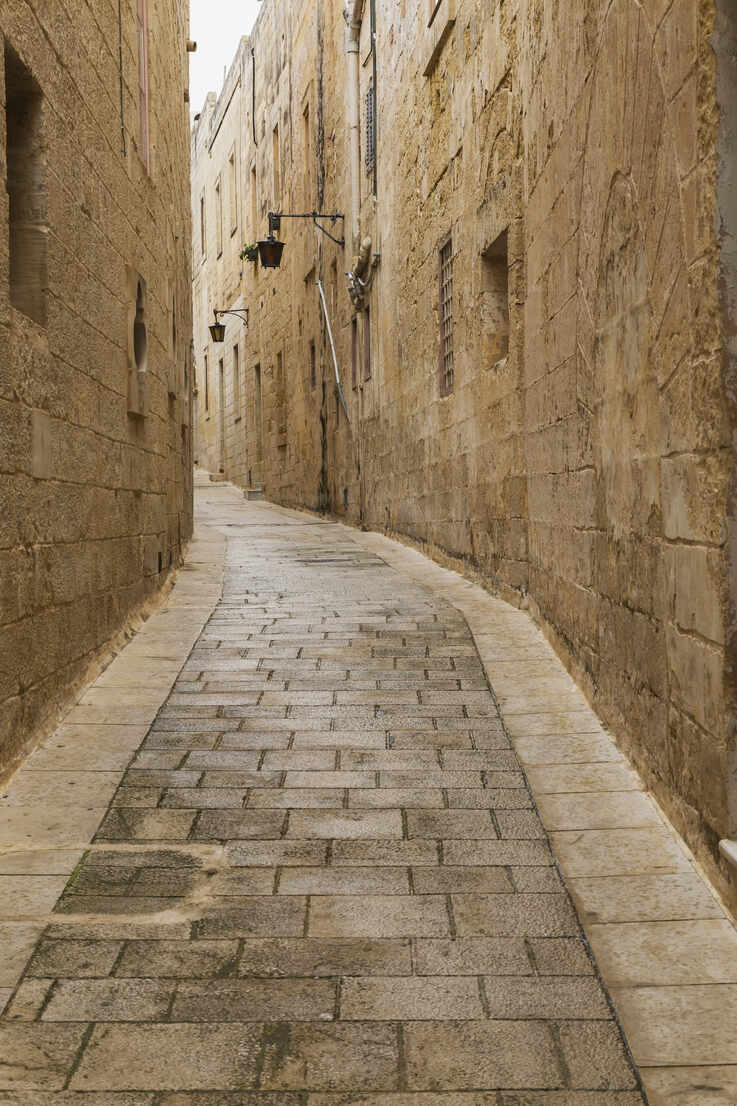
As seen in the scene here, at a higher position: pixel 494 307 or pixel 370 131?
pixel 370 131

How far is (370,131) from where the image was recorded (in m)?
13.4

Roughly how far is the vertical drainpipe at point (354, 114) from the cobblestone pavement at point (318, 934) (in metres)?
10.8

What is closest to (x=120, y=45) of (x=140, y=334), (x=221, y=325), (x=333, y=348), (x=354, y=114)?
(x=140, y=334)

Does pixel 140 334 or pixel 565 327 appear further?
pixel 140 334

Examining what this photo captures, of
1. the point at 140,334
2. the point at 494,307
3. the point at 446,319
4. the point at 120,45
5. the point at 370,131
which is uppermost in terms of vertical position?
the point at 370,131

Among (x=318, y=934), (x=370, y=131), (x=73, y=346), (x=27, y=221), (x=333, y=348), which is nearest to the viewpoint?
(x=318, y=934)

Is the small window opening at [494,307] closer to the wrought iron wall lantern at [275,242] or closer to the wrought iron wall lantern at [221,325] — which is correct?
the wrought iron wall lantern at [275,242]

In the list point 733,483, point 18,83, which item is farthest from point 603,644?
point 18,83

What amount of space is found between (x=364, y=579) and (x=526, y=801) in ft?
17.0

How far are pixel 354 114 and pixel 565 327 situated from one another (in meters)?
10.0

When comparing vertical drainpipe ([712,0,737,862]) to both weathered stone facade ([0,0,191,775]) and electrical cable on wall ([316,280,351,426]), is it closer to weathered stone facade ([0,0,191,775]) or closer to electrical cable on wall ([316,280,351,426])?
weathered stone facade ([0,0,191,775])

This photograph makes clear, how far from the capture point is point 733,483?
2.78 metres

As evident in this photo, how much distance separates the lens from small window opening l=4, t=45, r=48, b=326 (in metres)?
4.38

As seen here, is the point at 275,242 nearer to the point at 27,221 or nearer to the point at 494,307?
the point at 494,307
